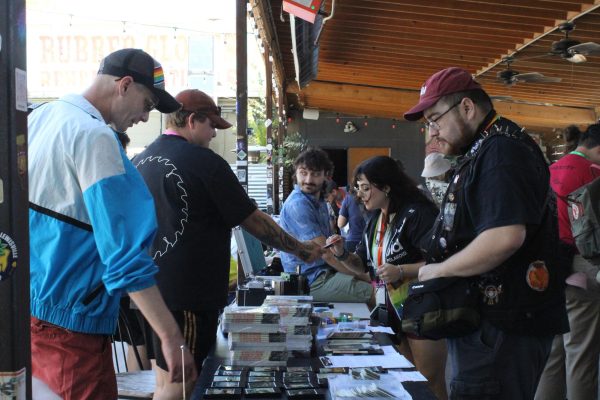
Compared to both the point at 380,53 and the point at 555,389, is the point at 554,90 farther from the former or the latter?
the point at 555,389

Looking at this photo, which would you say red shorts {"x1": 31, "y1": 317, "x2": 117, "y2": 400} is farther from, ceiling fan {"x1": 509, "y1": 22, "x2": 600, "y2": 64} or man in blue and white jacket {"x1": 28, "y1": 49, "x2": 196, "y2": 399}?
ceiling fan {"x1": 509, "y1": 22, "x2": 600, "y2": 64}

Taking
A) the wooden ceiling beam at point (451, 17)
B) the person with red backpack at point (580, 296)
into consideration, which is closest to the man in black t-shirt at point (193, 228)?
the person with red backpack at point (580, 296)

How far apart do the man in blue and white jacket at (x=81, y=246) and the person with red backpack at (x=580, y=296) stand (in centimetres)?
293

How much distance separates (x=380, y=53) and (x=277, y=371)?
9.34m

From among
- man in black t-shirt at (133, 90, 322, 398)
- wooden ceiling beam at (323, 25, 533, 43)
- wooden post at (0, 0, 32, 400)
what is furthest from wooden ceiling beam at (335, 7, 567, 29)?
wooden post at (0, 0, 32, 400)

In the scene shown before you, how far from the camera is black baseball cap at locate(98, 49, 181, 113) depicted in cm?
196

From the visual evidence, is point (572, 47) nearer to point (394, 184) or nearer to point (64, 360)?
point (394, 184)

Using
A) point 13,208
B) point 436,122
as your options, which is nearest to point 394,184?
point 436,122

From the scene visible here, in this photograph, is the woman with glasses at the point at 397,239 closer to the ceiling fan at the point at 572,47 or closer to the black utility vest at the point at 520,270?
the black utility vest at the point at 520,270

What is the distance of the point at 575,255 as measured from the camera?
12.9 feet

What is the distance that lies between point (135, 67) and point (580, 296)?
10.3ft

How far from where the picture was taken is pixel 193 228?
260 centimetres

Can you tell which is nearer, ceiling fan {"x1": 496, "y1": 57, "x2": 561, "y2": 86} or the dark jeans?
the dark jeans

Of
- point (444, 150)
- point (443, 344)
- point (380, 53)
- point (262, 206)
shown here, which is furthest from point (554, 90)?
point (444, 150)
